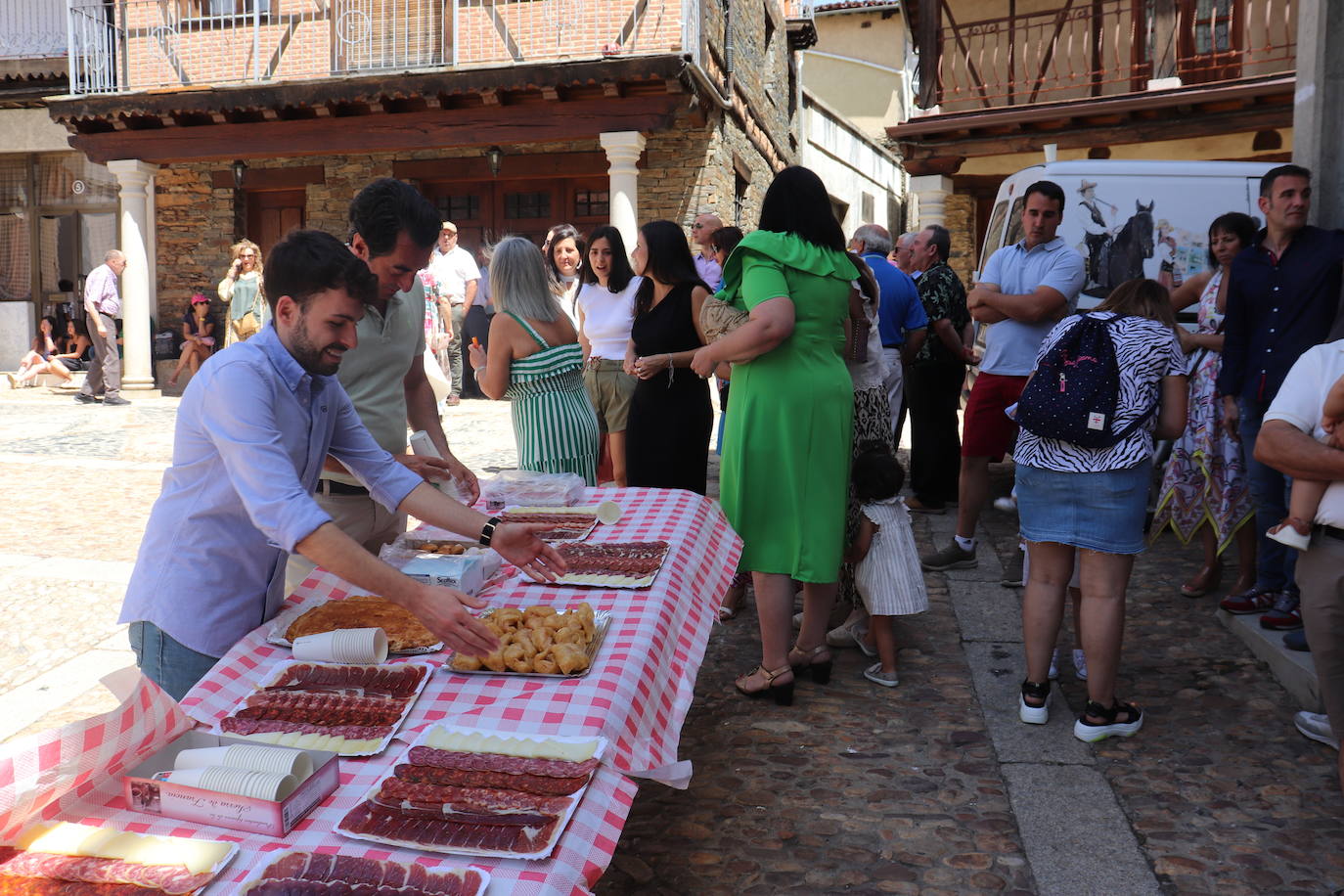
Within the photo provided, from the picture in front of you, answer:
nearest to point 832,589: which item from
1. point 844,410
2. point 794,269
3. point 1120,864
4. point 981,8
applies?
point 844,410

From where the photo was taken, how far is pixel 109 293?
1335 centimetres

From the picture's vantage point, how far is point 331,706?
2.08m

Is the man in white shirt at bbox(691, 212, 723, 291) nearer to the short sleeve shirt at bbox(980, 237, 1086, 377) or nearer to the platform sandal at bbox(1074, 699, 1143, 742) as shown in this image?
the short sleeve shirt at bbox(980, 237, 1086, 377)

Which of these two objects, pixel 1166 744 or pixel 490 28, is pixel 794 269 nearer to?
pixel 1166 744

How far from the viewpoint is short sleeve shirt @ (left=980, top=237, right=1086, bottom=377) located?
5.42 meters

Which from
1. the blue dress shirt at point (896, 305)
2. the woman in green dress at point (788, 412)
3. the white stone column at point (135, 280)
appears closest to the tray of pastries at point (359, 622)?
the woman in green dress at point (788, 412)

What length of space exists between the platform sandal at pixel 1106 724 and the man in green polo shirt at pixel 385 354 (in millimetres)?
2283

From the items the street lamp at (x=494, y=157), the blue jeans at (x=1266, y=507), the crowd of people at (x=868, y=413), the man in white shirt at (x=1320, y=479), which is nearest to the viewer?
the man in white shirt at (x=1320, y=479)

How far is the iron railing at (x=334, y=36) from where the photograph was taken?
13727mm

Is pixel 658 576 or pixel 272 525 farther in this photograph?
pixel 658 576

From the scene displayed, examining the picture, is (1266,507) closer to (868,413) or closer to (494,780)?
(868,413)

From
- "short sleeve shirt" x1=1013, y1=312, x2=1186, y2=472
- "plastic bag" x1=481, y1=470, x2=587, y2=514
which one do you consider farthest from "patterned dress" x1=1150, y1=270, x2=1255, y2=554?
"plastic bag" x1=481, y1=470, x2=587, y2=514

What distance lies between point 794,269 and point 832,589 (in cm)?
129

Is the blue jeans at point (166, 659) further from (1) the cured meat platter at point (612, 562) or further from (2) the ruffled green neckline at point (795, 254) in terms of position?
(2) the ruffled green neckline at point (795, 254)
